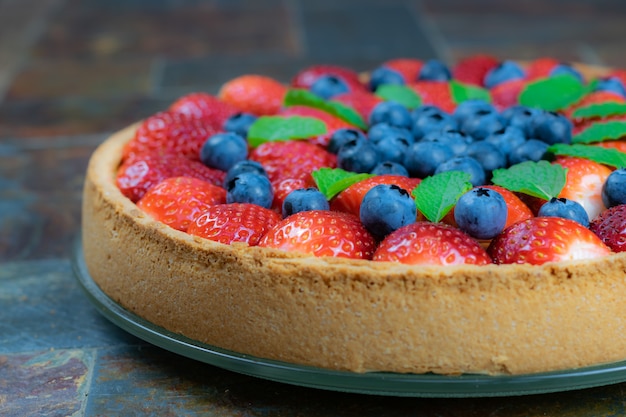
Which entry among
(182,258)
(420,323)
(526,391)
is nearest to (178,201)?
(182,258)

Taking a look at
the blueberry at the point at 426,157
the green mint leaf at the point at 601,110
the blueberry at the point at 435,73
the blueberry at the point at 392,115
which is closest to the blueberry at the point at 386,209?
the blueberry at the point at 426,157

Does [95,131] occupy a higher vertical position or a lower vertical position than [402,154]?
lower

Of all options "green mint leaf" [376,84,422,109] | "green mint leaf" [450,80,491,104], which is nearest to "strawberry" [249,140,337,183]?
"green mint leaf" [376,84,422,109]

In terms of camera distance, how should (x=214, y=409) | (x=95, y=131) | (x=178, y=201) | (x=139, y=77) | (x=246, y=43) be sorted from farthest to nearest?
(x=246, y=43) < (x=139, y=77) < (x=95, y=131) < (x=178, y=201) < (x=214, y=409)

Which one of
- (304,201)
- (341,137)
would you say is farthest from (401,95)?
(304,201)

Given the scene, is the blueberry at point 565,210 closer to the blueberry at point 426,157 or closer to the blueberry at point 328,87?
the blueberry at point 426,157

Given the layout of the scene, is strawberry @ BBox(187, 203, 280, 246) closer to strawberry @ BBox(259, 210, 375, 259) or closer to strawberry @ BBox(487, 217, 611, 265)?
strawberry @ BBox(259, 210, 375, 259)

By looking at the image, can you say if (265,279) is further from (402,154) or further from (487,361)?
(402,154)
